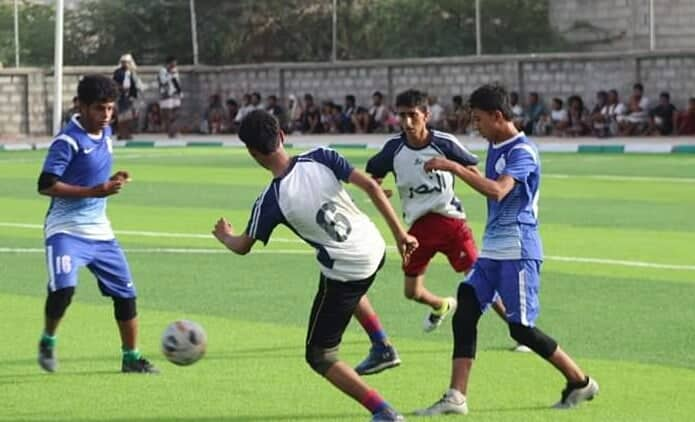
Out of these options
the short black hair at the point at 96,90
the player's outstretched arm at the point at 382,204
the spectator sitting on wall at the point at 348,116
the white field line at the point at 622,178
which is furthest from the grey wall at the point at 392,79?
the player's outstretched arm at the point at 382,204

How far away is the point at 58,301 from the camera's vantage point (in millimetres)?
10711

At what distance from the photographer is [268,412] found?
9.60 m

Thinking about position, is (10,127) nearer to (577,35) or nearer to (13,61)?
(13,61)

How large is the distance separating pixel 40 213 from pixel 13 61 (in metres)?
23.4

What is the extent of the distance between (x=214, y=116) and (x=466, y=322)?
35358 millimetres

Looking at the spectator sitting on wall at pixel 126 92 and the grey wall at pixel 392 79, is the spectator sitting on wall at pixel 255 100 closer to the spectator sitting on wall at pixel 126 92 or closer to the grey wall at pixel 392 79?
the grey wall at pixel 392 79

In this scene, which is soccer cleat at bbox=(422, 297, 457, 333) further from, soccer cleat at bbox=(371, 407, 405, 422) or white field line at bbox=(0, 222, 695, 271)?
white field line at bbox=(0, 222, 695, 271)

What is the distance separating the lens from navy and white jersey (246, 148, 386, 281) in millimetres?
8805

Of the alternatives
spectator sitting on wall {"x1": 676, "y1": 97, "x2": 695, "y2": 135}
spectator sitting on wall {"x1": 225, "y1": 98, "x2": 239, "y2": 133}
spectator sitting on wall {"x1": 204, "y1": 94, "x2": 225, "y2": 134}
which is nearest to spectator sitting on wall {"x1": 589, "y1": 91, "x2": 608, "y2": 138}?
spectator sitting on wall {"x1": 676, "y1": 97, "x2": 695, "y2": 135}

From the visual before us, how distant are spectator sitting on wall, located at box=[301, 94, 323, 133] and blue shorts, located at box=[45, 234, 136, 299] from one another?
30964mm

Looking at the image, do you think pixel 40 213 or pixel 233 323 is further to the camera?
pixel 40 213

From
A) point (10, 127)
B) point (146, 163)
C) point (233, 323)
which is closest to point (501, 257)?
point (233, 323)

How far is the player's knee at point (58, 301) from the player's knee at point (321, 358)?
2.38 meters

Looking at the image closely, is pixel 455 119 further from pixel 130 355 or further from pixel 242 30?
pixel 130 355
